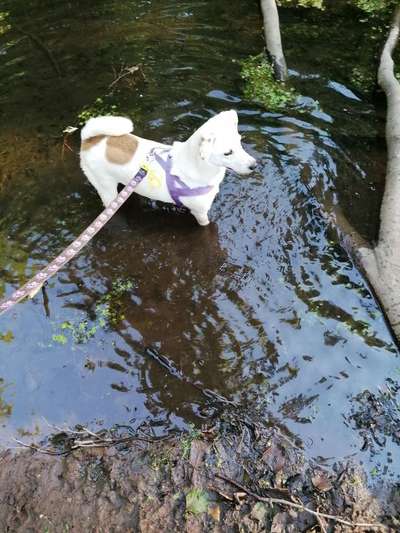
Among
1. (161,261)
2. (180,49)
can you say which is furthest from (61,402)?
(180,49)

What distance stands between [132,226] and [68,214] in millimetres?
758

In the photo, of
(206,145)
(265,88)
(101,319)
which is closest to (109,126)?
(206,145)

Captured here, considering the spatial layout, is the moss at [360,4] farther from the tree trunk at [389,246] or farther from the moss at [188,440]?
the moss at [188,440]

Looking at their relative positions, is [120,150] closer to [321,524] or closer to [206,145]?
[206,145]

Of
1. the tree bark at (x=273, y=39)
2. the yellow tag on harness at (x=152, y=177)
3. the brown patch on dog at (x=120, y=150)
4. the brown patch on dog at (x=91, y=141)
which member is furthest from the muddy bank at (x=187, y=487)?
the tree bark at (x=273, y=39)

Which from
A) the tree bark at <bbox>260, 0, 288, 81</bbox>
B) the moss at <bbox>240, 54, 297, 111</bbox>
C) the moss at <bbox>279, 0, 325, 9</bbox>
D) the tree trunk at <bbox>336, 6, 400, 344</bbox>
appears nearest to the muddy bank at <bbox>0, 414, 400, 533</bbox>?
the tree trunk at <bbox>336, 6, 400, 344</bbox>

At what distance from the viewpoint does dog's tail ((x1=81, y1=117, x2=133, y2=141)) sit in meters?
4.62

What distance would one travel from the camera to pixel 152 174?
471cm

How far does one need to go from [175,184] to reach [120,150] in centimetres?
62

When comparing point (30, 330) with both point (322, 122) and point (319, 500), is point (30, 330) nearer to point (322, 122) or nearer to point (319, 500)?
point (319, 500)

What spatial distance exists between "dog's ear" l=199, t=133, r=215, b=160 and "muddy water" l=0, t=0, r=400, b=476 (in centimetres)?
112

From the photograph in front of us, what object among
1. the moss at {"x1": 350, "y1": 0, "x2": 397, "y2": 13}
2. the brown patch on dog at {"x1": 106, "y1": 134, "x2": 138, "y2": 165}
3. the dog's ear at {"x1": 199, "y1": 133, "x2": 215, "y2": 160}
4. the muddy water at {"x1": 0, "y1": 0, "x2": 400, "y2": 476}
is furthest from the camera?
the moss at {"x1": 350, "y1": 0, "x2": 397, "y2": 13}

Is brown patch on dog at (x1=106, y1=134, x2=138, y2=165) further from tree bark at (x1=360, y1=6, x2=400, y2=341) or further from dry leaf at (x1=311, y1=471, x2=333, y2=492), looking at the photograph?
dry leaf at (x1=311, y1=471, x2=333, y2=492)

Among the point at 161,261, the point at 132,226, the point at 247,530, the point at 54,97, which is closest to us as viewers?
the point at 247,530
